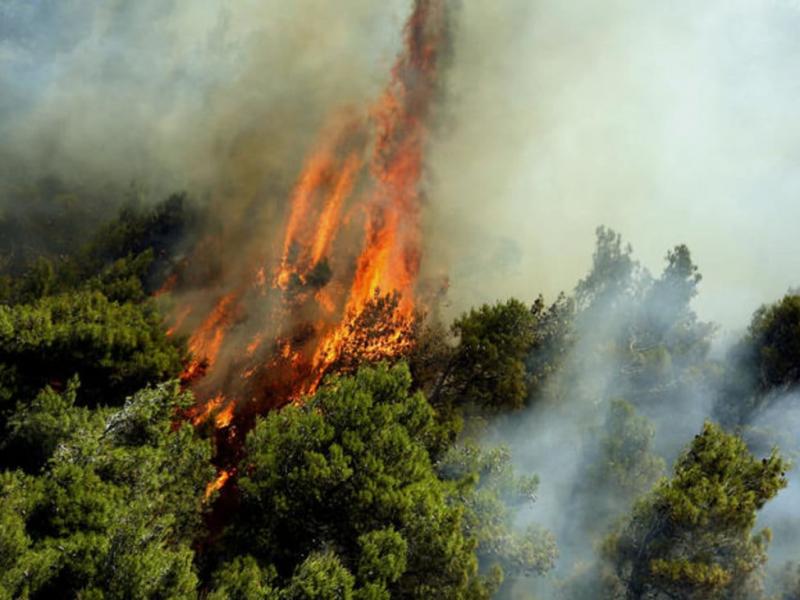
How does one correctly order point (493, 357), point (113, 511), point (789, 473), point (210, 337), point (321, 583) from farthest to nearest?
point (210, 337) → point (789, 473) → point (493, 357) → point (113, 511) → point (321, 583)

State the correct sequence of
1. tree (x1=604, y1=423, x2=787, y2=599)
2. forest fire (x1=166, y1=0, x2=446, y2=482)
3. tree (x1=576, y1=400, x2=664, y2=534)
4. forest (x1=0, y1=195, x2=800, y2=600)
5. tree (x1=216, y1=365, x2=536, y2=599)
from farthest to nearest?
forest fire (x1=166, y1=0, x2=446, y2=482)
tree (x1=576, y1=400, x2=664, y2=534)
tree (x1=604, y1=423, x2=787, y2=599)
tree (x1=216, y1=365, x2=536, y2=599)
forest (x1=0, y1=195, x2=800, y2=600)

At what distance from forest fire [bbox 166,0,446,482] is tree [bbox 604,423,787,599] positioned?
17.4m

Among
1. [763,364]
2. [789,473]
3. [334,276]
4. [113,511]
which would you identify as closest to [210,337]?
[334,276]

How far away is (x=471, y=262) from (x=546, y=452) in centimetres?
2419

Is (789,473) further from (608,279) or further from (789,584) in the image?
(608,279)

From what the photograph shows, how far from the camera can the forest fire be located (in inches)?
1576

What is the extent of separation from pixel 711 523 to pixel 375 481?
523 inches

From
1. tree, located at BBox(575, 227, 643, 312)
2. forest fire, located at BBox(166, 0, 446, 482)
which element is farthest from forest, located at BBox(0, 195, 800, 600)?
tree, located at BBox(575, 227, 643, 312)

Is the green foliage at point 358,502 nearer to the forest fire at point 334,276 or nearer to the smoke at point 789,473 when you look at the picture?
the forest fire at point 334,276

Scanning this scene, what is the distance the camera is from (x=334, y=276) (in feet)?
164

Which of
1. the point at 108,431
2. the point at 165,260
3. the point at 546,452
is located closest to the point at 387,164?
the point at 165,260

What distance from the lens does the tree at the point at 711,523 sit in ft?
79.2

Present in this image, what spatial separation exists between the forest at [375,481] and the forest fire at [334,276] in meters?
3.16

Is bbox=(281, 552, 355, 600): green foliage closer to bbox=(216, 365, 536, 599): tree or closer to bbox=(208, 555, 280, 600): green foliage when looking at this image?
bbox=(216, 365, 536, 599): tree
